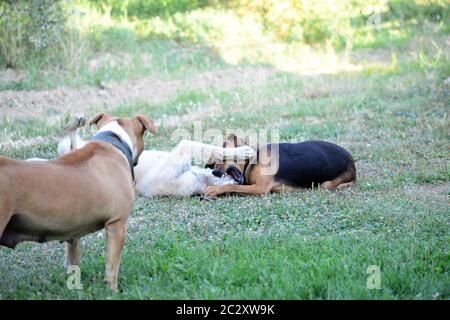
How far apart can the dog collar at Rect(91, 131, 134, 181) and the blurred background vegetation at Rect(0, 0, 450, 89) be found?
26.5ft

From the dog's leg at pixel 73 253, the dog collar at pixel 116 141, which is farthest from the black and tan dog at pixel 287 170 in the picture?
the dog's leg at pixel 73 253

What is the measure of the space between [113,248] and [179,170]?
10.8 feet

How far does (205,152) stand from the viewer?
8.84 m

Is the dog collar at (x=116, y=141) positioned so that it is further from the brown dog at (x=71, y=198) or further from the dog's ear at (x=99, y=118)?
the dog's ear at (x=99, y=118)

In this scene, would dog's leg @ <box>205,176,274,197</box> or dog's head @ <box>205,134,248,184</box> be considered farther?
dog's head @ <box>205,134,248,184</box>

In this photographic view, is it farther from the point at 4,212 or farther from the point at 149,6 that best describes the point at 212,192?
the point at 149,6

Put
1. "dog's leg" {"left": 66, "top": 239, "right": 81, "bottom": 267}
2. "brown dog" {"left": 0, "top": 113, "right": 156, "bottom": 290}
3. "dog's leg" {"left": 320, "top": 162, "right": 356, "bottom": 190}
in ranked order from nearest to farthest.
Answer: "brown dog" {"left": 0, "top": 113, "right": 156, "bottom": 290}
"dog's leg" {"left": 66, "top": 239, "right": 81, "bottom": 267}
"dog's leg" {"left": 320, "top": 162, "right": 356, "bottom": 190}

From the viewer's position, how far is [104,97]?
538 inches

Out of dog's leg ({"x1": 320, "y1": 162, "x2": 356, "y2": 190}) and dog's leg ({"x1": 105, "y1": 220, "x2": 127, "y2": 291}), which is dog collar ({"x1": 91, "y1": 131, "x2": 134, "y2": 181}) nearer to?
dog's leg ({"x1": 105, "y1": 220, "x2": 127, "y2": 291})

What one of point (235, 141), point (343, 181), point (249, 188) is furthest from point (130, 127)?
point (343, 181)

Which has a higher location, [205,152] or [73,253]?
[73,253]

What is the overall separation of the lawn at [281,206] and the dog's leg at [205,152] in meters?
0.63

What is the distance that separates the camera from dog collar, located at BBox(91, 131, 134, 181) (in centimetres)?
589

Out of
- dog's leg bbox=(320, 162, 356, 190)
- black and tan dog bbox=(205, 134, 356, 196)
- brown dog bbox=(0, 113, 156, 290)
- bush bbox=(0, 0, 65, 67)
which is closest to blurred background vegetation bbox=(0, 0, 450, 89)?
bush bbox=(0, 0, 65, 67)
